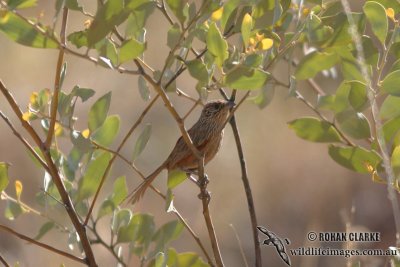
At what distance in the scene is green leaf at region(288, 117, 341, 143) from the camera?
3170 mm

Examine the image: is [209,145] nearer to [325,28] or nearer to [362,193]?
[325,28]

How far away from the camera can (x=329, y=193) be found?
353 inches

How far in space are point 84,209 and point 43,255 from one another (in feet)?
14.3

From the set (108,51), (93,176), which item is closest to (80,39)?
(108,51)

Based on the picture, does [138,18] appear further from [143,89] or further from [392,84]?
[392,84]

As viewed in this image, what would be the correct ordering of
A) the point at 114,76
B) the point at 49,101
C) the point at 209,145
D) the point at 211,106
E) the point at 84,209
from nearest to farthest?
the point at 49,101
the point at 84,209
the point at 209,145
the point at 211,106
the point at 114,76

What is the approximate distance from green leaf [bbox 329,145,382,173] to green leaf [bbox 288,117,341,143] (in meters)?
0.05

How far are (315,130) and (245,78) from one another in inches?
28.7

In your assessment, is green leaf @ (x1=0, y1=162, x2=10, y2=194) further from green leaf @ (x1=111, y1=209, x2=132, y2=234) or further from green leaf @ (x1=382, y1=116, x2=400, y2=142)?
green leaf @ (x1=382, y1=116, x2=400, y2=142)

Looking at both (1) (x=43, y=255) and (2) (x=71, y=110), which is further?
(1) (x=43, y=255)

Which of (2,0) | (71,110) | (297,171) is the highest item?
(297,171)

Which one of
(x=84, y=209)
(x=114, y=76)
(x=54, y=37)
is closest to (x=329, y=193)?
(x=114, y=76)

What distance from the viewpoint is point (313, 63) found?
302 centimetres

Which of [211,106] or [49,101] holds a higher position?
[211,106]
